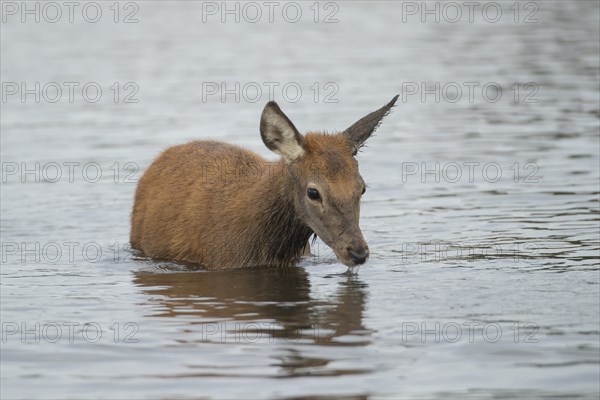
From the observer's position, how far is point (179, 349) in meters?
9.23

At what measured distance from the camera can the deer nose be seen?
10539mm

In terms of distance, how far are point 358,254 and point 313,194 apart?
0.80 m

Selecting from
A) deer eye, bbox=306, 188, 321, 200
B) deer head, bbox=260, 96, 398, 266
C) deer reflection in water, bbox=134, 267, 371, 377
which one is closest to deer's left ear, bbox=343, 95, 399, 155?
deer head, bbox=260, 96, 398, 266

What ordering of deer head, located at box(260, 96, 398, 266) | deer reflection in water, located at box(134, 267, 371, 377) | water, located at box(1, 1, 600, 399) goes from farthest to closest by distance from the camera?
1. deer head, located at box(260, 96, 398, 266)
2. deer reflection in water, located at box(134, 267, 371, 377)
3. water, located at box(1, 1, 600, 399)

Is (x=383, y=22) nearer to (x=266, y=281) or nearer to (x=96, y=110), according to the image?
(x=96, y=110)

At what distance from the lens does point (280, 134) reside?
1115 cm

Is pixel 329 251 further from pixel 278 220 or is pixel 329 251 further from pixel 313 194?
pixel 313 194

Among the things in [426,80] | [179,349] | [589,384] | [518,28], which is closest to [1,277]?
[179,349]

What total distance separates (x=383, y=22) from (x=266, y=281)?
26470 mm

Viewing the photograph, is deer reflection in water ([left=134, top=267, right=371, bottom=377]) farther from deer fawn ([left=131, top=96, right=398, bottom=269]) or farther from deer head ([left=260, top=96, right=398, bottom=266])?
deer head ([left=260, top=96, right=398, bottom=266])

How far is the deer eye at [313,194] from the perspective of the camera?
36.0 ft

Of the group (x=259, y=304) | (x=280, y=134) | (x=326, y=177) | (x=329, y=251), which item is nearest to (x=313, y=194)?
(x=326, y=177)

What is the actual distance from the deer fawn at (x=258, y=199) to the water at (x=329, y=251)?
0.93 ft

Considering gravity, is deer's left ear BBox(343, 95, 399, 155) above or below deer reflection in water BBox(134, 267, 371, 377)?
above
